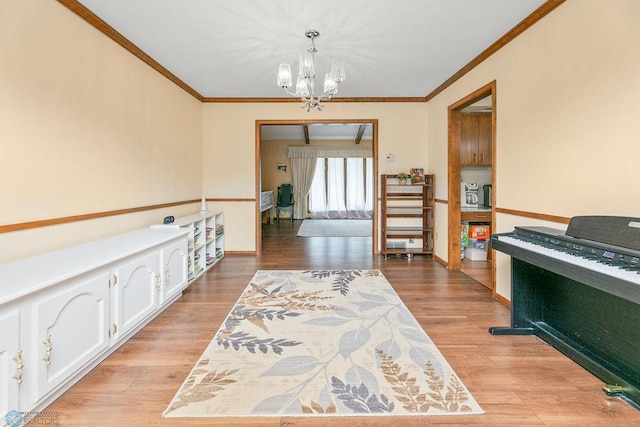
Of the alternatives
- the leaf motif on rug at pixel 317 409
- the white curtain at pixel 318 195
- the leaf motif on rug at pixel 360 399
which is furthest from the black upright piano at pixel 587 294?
the white curtain at pixel 318 195

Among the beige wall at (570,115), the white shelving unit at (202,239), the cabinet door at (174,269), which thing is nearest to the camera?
the beige wall at (570,115)

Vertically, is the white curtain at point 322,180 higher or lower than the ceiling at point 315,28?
lower

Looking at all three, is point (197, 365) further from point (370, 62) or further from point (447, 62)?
point (447, 62)

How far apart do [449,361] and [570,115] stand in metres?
1.93

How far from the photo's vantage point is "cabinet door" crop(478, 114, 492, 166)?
5.09 m

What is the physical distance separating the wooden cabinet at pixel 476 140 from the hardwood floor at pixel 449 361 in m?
2.35

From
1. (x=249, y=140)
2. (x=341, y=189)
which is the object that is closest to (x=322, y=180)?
(x=341, y=189)

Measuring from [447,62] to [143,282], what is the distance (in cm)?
380

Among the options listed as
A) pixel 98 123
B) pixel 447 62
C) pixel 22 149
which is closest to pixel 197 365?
pixel 22 149

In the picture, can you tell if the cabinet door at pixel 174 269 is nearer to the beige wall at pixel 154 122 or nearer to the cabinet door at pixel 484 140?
the beige wall at pixel 154 122

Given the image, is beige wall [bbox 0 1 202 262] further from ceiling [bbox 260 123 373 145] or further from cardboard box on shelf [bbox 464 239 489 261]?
ceiling [bbox 260 123 373 145]

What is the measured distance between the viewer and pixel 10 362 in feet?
4.50

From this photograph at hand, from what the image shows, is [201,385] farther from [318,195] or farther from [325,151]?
[325,151]

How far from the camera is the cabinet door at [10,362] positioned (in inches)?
52.6
